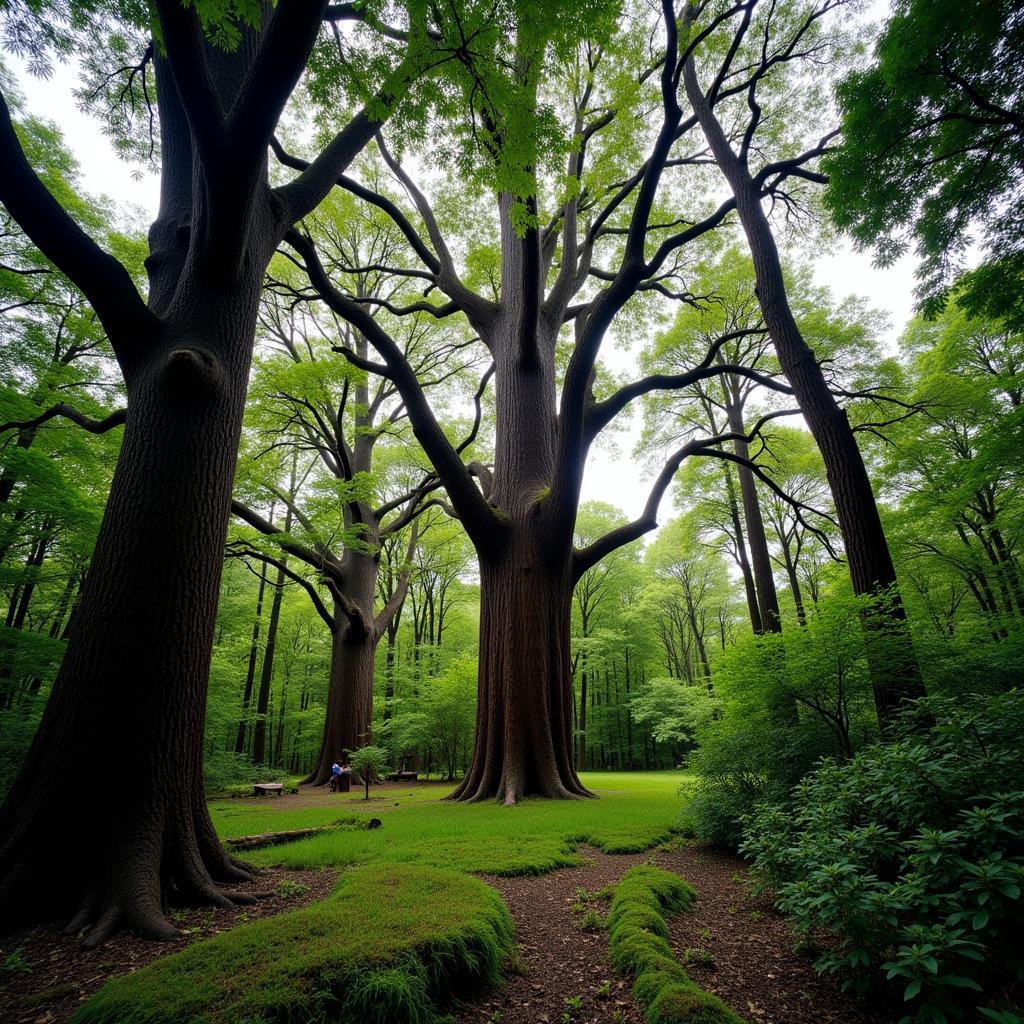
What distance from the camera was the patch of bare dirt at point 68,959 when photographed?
2072mm

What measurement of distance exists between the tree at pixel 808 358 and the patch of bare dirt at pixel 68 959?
188 inches

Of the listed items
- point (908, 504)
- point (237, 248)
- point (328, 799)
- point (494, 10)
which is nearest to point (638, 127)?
point (494, 10)

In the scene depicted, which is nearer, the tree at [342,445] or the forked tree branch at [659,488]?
the forked tree branch at [659,488]

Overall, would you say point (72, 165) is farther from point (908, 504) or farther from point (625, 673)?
point (625, 673)

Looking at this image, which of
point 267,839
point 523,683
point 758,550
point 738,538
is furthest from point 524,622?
point 738,538

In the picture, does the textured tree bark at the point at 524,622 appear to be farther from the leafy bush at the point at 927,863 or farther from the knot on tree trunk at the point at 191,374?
the leafy bush at the point at 927,863

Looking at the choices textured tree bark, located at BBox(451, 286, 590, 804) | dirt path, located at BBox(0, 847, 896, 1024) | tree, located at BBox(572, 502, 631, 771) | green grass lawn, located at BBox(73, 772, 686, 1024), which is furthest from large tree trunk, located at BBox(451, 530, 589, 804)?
tree, located at BBox(572, 502, 631, 771)

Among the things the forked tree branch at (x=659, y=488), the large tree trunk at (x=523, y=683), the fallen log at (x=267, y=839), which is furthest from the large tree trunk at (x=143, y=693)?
the forked tree branch at (x=659, y=488)

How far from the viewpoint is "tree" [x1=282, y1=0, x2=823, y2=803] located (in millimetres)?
4312

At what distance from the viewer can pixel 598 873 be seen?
4332 millimetres

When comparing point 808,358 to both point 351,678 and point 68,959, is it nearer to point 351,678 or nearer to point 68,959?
point 68,959

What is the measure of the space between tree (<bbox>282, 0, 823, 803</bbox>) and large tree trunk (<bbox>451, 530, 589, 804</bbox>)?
0.09 ft

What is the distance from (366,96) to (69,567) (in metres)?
11.7

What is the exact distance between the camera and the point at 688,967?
8.33 feet
